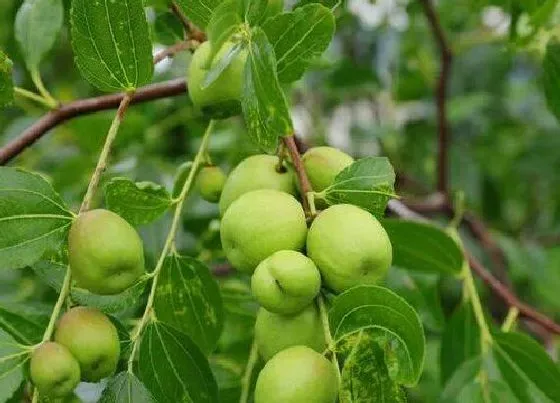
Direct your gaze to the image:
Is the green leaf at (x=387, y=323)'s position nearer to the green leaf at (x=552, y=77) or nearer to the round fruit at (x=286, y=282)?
the round fruit at (x=286, y=282)

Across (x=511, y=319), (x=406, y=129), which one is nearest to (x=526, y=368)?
(x=511, y=319)

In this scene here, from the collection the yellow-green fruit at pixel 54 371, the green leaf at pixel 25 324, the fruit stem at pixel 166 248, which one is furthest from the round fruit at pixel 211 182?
the yellow-green fruit at pixel 54 371

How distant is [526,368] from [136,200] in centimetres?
60

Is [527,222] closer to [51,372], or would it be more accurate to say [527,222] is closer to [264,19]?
[264,19]

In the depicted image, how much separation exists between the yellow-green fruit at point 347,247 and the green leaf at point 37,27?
26.7 inches

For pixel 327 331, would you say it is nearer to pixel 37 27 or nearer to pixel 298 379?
pixel 298 379

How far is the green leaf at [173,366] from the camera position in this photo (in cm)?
103

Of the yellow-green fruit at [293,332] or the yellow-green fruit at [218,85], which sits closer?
the yellow-green fruit at [293,332]

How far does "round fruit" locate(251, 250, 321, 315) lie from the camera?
33.3 inches

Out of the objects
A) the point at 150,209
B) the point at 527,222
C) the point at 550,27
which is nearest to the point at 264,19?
the point at 150,209

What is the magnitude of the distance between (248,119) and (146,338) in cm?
27

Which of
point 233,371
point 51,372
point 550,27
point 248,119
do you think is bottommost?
point 233,371

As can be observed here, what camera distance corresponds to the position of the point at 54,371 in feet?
2.72

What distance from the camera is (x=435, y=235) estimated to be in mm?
1398
